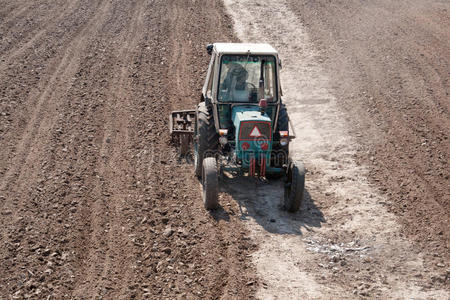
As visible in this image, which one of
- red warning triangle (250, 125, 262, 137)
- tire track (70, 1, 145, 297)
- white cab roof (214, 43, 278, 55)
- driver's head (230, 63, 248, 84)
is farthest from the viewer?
driver's head (230, 63, 248, 84)

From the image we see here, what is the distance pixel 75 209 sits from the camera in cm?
885

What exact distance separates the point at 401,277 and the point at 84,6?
1859 centimetres

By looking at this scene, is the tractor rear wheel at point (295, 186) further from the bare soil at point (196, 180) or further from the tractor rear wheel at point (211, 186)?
the tractor rear wheel at point (211, 186)

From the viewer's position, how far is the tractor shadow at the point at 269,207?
884 centimetres

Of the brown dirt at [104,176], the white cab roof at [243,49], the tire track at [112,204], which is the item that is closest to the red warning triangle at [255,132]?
the brown dirt at [104,176]

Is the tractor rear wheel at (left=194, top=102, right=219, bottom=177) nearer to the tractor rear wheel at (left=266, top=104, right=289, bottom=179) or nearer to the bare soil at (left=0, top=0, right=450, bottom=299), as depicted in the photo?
the bare soil at (left=0, top=0, right=450, bottom=299)

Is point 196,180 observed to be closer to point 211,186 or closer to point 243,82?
point 211,186

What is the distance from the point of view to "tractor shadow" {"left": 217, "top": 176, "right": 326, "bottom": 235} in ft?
29.0

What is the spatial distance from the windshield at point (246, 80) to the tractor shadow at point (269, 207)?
1432 mm

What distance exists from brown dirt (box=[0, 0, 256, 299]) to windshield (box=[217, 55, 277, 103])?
5.49ft

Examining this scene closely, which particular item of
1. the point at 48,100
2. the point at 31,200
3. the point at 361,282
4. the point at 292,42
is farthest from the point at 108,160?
the point at 292,42

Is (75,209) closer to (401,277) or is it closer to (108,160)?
(108,160)

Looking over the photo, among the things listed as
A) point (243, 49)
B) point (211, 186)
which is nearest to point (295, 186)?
point (211, 186)

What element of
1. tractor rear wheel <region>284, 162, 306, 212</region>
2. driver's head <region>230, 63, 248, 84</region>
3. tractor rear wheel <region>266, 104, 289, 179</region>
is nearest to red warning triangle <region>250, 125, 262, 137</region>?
tractor rear wheel <region>266, 104, 289, 179</region>
